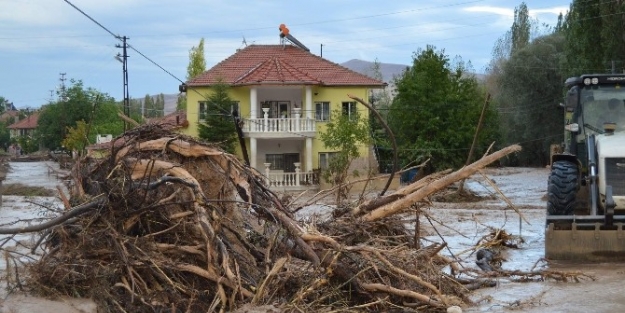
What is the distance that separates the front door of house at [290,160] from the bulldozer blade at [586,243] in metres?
30.7

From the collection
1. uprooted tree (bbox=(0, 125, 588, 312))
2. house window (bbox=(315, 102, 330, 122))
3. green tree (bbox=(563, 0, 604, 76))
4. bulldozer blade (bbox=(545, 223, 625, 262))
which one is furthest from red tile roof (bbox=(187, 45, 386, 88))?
uprooted tree (bbox=(0, 125, 588, 312))

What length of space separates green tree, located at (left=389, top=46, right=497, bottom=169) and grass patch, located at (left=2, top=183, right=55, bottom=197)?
60.9 ft

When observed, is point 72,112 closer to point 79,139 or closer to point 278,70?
point 278,70

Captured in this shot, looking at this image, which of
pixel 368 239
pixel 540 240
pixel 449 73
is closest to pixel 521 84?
pixel 449 73

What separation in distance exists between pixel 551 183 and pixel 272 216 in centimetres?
563

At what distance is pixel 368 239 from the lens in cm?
1201

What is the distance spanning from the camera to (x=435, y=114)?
156 ft

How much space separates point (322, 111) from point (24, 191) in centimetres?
1473

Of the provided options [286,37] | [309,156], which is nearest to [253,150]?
[309,156]

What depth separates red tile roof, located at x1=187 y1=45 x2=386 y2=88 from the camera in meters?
42.8

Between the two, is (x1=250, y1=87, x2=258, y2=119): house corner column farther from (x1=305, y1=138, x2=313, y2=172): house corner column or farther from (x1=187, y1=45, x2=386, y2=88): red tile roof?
(x1=305, y1=138, x2=313, y2=172): house corner column

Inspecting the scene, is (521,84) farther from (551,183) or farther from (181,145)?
(181,145)

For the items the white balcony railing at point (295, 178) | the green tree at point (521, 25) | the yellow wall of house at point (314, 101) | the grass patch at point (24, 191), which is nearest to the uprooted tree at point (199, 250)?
the grass patch at point (24, 191)

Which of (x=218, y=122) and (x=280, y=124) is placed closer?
(x=218, y=122)
